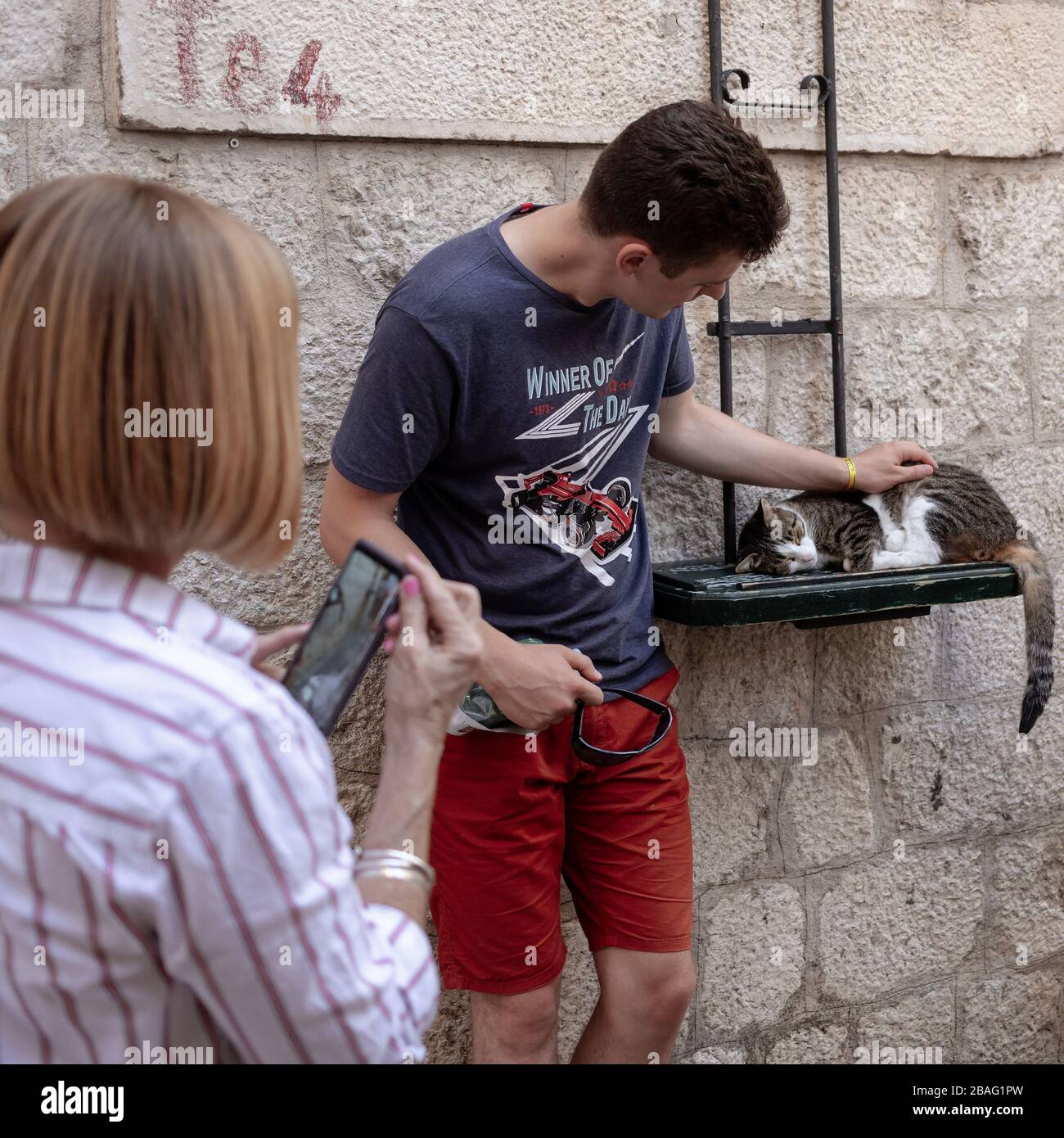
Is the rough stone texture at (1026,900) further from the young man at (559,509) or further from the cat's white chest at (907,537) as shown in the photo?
the young man at (559,509)

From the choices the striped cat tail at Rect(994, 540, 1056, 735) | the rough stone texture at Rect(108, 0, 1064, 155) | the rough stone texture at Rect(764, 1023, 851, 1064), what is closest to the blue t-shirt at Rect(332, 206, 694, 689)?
the rough stone texture at Rect(108, 0, 1064, 155)

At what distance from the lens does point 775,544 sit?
2.54m

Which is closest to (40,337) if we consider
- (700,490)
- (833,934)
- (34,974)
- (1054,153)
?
(34,974)

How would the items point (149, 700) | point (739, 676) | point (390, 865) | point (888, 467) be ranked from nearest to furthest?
point (149, 700) < point (390, 865) < point (888, 467) < point (739, 676)

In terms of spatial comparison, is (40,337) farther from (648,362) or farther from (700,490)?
(700,490)

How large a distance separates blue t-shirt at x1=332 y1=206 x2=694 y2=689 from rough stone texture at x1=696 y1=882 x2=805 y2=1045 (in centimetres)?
89

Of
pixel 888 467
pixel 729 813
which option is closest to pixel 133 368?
pixel 888 467

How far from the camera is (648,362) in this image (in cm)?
223

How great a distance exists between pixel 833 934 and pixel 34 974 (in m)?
2.42

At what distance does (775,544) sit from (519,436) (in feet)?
2.61

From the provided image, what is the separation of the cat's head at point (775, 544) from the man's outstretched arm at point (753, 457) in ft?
0.31

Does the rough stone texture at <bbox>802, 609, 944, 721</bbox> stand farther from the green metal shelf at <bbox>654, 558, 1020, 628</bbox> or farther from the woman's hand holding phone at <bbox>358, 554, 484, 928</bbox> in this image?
the woman's hand holding phone at <bbox>358, 554, 484, 928</bbox>

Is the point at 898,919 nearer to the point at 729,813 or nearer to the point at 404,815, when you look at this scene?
the point at 729,813

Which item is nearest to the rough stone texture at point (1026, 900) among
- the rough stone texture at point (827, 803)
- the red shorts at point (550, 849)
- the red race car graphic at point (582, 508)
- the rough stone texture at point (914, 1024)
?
the rough stone texture at point (914, 1024)
